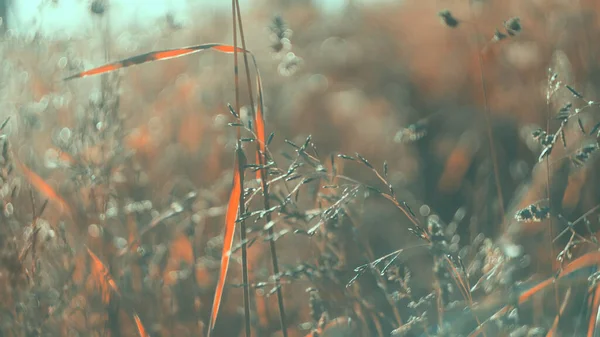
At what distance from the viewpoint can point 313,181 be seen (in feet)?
5.84

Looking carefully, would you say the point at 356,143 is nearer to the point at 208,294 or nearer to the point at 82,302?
the point at 208,294

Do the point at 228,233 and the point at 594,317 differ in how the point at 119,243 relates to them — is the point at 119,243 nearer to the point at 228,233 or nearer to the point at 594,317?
the point at 228,233

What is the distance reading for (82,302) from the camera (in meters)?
1.56

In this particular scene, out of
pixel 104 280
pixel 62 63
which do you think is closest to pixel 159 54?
pixel 104 280

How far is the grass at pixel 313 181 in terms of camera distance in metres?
1.17

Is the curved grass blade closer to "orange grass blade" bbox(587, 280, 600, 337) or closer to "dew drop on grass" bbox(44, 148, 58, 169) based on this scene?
"orange grass blade" bbox(587, 280, 600, 337)

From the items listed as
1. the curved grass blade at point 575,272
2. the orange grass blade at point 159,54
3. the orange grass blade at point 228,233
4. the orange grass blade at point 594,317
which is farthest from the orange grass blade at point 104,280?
the orange grass blade at point 594,317

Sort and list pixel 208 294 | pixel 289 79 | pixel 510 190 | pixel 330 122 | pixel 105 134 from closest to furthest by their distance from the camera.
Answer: pixel 105 134 → pixel 208 294 → pixel 510 190 → pixel 330 122 → pixel 289 79

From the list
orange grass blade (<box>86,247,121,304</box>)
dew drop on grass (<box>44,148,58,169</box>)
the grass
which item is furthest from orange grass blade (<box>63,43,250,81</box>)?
dew drop on grass (<box>44,148,58,169</box>)

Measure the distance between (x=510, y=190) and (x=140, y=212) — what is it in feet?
4.49

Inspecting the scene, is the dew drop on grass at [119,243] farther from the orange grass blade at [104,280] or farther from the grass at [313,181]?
the orange grass blade at [104,280]

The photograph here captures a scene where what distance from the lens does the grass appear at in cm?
117

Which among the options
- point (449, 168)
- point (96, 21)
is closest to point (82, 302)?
point (96, 21)

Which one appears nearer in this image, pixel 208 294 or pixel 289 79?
pixel 208 294
